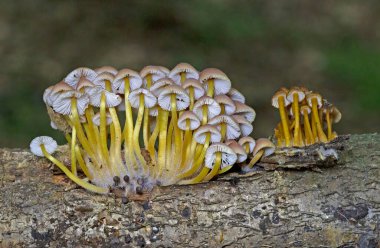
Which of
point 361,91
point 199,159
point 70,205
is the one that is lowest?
point 70,205

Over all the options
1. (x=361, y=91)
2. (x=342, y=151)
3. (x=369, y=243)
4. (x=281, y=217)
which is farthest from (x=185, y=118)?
(x=361, y=91)

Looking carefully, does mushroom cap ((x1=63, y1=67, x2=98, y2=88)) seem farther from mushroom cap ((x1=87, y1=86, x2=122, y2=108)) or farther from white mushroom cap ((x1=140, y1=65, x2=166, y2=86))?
white mushroom cap ((x1=140, y1=65, x2=166, y2=86))

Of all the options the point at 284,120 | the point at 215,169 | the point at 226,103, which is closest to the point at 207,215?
the point at 215,169

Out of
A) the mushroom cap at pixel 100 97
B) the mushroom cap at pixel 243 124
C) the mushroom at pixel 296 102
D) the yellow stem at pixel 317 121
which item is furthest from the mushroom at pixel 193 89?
the yellow stem at pixel 317 121

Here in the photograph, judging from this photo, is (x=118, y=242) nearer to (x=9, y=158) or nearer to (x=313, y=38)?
(x=9, y=158)

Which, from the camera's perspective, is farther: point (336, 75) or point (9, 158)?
point (336, 75)

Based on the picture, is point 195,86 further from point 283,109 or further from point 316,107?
point 316,107

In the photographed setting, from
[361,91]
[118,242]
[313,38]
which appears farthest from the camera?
[313,38]
